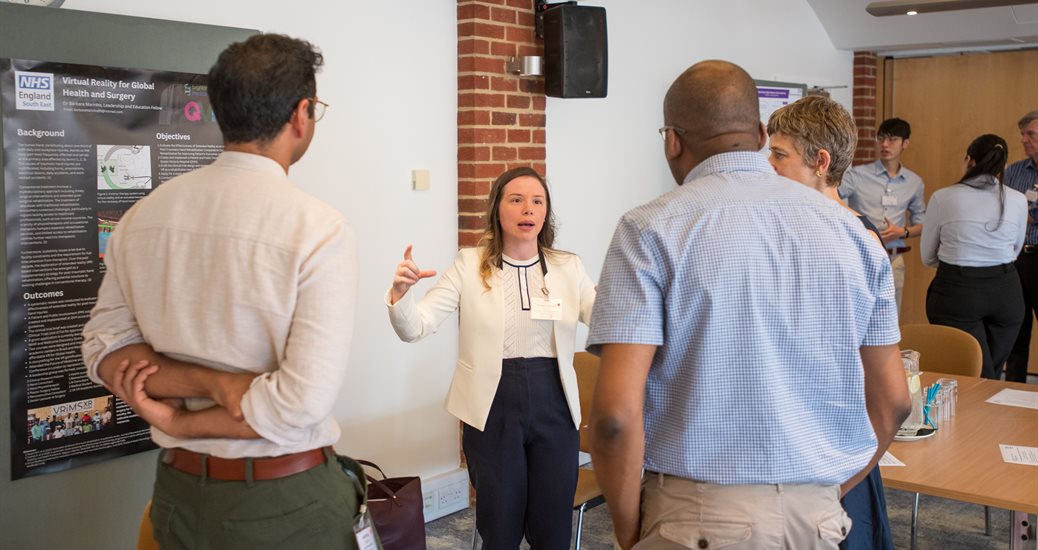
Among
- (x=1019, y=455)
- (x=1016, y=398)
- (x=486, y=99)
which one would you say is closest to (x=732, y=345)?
(x=1019, y=455)

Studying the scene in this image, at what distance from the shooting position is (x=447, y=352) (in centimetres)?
457

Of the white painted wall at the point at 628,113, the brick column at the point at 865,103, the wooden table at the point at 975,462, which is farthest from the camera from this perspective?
the brick column at the point at 865,103

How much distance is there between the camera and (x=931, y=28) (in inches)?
283

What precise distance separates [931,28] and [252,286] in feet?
21.9

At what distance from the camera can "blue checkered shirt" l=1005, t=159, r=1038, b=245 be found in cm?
603

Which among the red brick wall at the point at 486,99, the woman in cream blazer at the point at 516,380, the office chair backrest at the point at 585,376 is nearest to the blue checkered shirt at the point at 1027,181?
the red brick wall at the point at 486,99

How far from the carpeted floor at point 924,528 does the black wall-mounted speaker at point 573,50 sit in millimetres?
2026

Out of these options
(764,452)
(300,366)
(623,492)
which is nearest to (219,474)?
(300,366)

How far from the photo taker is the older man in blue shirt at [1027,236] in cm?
589

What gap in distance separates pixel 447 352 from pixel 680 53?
249 centimetres

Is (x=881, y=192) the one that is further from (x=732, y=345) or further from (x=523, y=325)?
(x=732, y=345)

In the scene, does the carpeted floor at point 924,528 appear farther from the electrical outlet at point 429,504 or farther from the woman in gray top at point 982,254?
the woman in gray top at point 982,254

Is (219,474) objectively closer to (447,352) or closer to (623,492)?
(623,492)

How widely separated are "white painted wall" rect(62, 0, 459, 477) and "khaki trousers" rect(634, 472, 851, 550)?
2.45 meters
